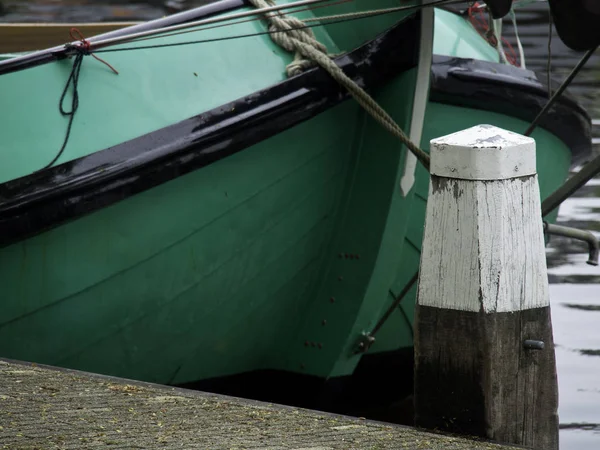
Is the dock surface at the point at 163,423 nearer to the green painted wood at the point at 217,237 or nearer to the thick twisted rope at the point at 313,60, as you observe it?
the green painted wood at the point at 217,237

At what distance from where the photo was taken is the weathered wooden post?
10.6 ft

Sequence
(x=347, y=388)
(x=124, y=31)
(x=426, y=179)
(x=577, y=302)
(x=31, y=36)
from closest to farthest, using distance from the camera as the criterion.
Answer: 1. (x=124, y=31)
2. (x=426, y=179)
3. (x=347, y=388)
4. (x=577, y=302)
5. (x=31, y=36)

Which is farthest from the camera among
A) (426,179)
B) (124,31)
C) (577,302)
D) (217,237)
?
(577,302)

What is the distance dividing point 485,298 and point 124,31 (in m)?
1.77

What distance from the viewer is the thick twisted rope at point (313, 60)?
424cm

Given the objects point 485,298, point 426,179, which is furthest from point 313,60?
point 485,298

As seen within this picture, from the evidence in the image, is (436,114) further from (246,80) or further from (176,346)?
(176,346)

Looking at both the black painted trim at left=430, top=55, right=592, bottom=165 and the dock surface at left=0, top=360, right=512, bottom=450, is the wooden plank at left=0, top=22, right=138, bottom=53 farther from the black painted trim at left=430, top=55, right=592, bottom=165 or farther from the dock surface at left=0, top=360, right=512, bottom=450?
the dock surface at left=0, top=360, right=512, bottom=450

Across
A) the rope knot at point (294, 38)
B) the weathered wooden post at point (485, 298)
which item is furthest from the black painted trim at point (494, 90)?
the weathered wooden post at point (485, 298)

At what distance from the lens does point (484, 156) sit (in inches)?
126

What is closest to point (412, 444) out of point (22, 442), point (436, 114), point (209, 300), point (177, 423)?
point (177, 423)

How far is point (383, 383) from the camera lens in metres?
5.14

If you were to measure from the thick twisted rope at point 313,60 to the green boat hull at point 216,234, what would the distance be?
0.19 feet

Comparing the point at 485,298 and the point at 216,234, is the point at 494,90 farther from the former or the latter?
the point at 485,298
